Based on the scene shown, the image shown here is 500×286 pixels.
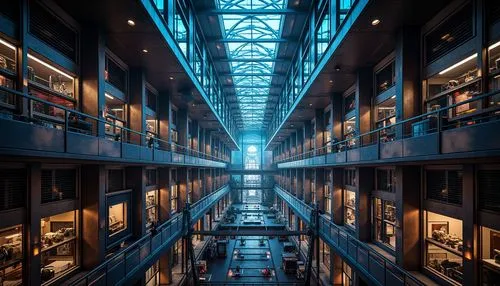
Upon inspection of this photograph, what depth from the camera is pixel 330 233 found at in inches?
636

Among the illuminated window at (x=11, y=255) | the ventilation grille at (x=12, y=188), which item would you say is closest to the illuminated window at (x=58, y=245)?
the illuminated window at (x=11, y=255)

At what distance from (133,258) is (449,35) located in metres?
12.7

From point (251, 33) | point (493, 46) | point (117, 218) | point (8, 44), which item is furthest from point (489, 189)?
point (251, 33)

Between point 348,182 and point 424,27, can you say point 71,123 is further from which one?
point 348,182

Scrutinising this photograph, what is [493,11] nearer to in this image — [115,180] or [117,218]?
[115,180]

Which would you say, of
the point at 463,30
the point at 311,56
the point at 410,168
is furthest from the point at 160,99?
the point at 463,30

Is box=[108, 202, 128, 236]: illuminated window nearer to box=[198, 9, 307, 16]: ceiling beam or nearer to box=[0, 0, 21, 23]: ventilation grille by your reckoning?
box=[0, 0, 21, 23]: ventilation grille

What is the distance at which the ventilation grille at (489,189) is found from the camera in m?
7.66

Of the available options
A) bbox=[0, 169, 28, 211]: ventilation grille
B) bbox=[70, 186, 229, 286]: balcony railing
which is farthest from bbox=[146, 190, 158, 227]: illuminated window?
bbox=[0, 169, 28, 211]: ventilation grille

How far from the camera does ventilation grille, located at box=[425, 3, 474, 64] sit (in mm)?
8711

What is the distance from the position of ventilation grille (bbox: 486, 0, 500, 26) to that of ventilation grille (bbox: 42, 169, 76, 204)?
1282 centimetres

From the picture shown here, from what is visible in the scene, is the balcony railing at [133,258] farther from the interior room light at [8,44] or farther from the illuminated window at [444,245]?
the illuminated window at [444,245]

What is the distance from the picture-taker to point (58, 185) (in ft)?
32.7

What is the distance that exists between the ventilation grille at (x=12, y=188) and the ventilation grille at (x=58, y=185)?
0.96 meters
